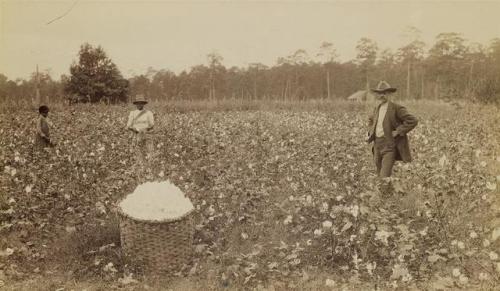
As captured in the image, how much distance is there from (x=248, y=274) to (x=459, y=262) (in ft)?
5.68

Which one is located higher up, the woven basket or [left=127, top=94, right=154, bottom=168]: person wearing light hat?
[left=127, top=94, right=154, bottom=168]: person wearing light hat

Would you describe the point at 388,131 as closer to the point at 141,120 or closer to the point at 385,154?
the point at 385,154

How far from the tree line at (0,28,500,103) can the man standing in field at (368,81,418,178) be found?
68.6 inches

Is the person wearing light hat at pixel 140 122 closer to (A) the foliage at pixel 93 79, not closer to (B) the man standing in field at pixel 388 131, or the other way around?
(B) the man standing in field at pixel 388 131

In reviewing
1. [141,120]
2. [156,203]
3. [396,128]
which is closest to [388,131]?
[396,128]

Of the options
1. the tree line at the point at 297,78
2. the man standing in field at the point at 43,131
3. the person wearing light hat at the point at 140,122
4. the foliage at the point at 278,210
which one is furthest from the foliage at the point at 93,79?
the person wearing light hat at the point at 140,122

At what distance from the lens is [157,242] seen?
13.1ft

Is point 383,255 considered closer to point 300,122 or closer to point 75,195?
point 75,195

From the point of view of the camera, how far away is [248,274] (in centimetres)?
391

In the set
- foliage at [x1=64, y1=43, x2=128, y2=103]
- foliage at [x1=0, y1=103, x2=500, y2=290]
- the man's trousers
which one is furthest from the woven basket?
foliage at [x1=64, y1=43, x2=128, y2=103]

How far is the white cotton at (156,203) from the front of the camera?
158 inches

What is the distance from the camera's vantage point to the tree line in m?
14.6

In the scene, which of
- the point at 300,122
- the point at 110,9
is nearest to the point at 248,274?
the point at 110,9

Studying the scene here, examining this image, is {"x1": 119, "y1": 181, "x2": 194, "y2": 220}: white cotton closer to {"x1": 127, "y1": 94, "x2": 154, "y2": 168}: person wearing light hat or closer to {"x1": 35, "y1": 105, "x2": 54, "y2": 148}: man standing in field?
{"x1": 127, "y1": 94, "x2": 154, "y2": 168}: person wearing light hat
